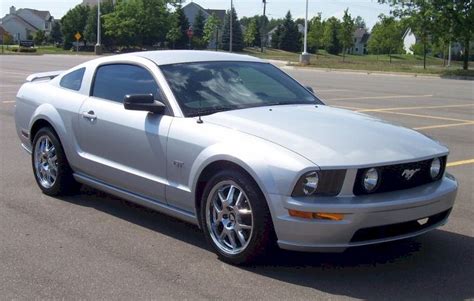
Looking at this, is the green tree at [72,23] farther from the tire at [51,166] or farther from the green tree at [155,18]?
the tire at [51,166]

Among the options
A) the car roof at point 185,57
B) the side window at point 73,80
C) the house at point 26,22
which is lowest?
the side window at point 73,80

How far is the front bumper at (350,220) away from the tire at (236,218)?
0.12 metres

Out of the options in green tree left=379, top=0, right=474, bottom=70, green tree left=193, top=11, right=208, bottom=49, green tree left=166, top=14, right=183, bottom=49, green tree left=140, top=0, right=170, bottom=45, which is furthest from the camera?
green tree left=193, top=11, right=208, bottom=49

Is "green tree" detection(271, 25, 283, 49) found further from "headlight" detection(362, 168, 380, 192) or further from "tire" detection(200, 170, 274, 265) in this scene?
"headlight" detection(362, 168, 380, 192)

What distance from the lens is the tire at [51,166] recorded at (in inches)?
249

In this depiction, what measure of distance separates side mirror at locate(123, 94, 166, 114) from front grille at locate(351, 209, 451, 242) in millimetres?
1930

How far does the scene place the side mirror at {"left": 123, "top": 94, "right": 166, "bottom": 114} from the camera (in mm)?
5090

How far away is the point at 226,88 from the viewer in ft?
17.8

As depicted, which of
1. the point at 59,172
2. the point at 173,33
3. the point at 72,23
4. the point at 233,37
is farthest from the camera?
the point at 72,23

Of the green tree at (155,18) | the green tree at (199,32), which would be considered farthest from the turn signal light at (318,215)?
the green tree at (199,32)

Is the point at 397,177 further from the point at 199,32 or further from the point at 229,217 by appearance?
the point at 199,32

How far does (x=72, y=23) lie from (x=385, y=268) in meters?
97.6

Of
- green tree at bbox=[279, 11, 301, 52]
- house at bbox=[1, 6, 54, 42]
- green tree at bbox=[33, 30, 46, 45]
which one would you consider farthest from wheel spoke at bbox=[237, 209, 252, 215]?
house at bbox=[1, 6, 54, 42]

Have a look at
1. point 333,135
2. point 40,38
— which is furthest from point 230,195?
point 40,38
